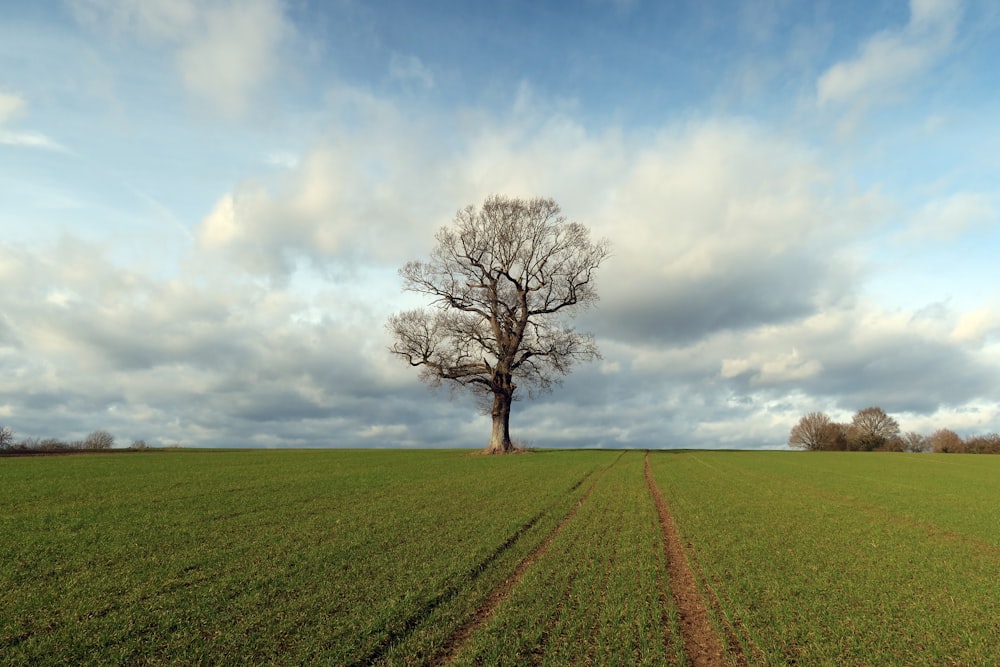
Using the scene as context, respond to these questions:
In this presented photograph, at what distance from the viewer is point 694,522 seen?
569 inches

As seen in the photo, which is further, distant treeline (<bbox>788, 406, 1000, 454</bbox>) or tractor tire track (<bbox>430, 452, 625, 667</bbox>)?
distant treeline (<bbox>788, 406, 1000, 454</bbox>)

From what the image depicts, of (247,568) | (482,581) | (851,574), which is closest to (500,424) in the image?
(851,574)

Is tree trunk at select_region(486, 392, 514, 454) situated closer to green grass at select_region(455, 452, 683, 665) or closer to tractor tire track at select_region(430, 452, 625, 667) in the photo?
tractor tire track at select_region(430, 452, 625, 667)

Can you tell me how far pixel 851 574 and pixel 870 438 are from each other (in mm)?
102317

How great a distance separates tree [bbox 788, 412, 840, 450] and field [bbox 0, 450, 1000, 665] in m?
91.8

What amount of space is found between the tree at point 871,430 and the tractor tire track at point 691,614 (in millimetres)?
101011

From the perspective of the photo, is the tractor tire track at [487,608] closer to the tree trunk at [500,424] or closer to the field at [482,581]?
the field at [482,581]

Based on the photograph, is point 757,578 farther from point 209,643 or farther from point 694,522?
point 209,643

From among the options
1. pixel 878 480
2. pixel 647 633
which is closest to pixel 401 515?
pixel 647 633

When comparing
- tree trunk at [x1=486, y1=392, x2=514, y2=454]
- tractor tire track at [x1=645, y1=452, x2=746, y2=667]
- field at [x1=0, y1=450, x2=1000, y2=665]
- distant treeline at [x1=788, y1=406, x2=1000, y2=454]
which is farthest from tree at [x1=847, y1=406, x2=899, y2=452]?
tractor tire track at [x1=645, y1=452, x2=746, y2=667]

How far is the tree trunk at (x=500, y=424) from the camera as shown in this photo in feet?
145

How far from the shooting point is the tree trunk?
4422cm

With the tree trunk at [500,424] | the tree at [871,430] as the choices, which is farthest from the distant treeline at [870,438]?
the tree trunk at [500,424]

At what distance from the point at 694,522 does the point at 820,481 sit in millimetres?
18291
